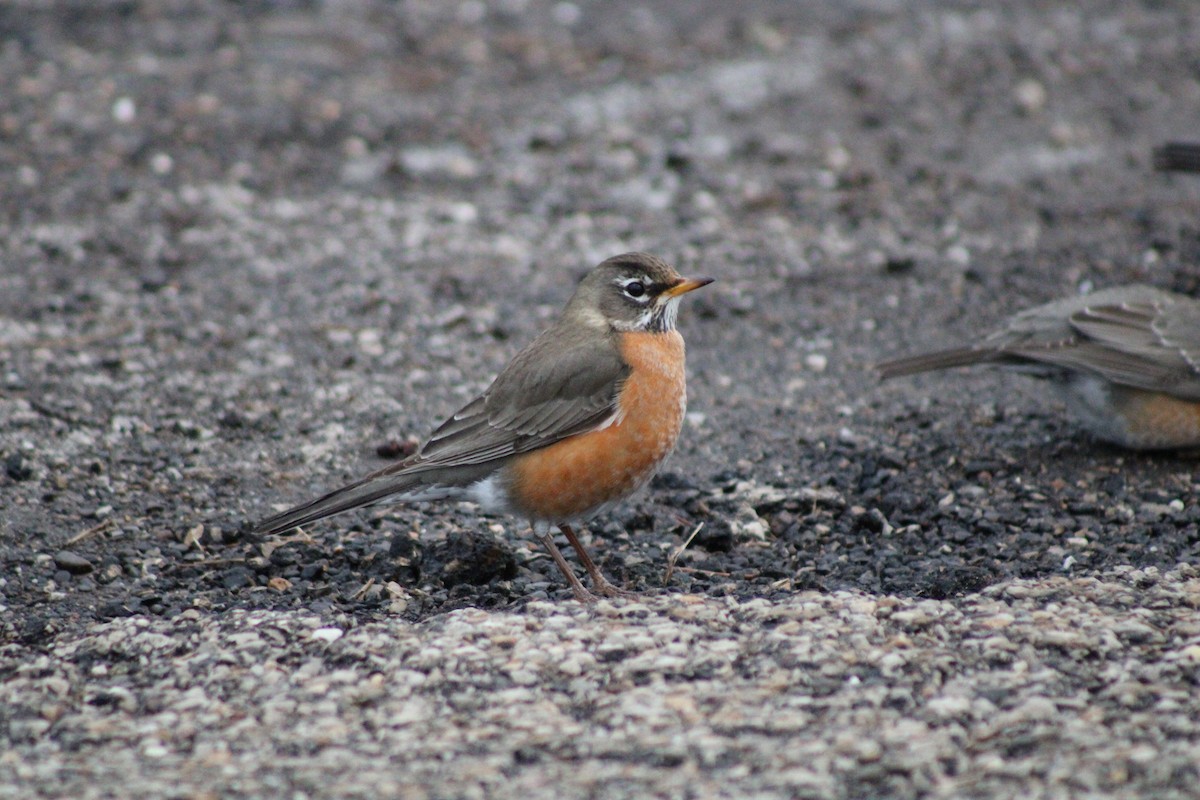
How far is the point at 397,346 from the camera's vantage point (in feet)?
27.9

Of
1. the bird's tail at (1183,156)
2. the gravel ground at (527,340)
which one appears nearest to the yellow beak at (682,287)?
the gravel ground at (527,340)

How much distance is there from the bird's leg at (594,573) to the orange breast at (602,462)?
9cm

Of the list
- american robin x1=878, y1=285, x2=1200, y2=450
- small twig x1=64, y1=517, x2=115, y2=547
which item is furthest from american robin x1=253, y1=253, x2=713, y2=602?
american robin x1=878, y1=285, x2=1200, y2=450

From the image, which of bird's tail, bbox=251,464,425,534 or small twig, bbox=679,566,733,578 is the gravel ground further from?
bird's tail, bbox=251,464,425,534

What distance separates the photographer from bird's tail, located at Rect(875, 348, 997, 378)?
7.54 metres

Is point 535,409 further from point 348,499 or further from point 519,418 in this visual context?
point 348,499

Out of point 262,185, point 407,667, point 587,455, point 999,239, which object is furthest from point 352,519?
point 999,239

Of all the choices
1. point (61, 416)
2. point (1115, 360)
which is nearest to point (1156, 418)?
point (1115, 360)

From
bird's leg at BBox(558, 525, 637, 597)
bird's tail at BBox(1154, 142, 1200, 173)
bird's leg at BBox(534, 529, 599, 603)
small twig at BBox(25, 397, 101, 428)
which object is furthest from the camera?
bird's tail at BBox(1154, 142, 1200, 173)

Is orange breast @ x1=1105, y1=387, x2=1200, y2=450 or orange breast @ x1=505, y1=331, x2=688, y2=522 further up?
orange breast @ x1=505, y1=331, x2=688, y2=522

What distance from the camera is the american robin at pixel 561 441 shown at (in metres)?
5.88

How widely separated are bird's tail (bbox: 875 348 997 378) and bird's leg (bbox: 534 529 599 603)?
7.96 feet

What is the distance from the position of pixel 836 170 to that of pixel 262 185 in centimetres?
442

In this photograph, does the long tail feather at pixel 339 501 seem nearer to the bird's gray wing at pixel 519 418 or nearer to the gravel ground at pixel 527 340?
the bird's gray wing at pixel 519 418
